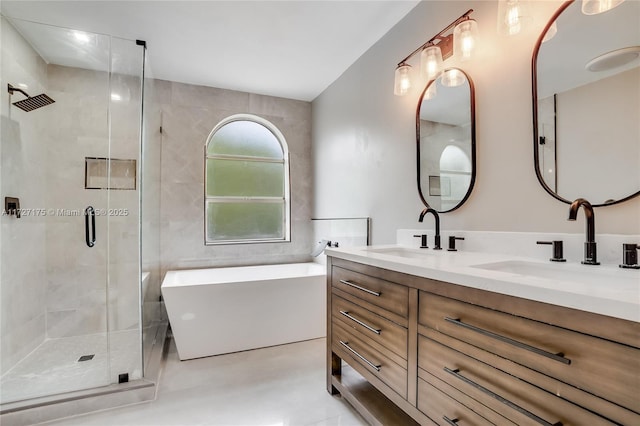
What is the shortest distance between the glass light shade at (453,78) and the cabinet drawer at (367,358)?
1.54 meters

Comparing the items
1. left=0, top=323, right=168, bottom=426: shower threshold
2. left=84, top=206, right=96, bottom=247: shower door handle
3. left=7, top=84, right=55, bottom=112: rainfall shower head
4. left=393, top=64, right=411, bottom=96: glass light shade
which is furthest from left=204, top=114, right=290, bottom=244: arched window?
left=393, top=64, right=411, bottom=96: glass light shade

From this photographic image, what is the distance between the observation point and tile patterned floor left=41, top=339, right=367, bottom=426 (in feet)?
5.69

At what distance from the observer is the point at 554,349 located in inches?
31.5

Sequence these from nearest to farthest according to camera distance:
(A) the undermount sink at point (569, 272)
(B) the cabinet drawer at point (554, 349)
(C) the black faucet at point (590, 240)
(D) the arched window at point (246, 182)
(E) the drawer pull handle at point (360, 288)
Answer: (B) the cabinet drawer at point (554, 349) < (A) the undermount sink at point (569, 272) < (C) the black faucet at point (590, 240) < (E) the drawer pull handle at point (360, 288) < (D) the arched window at point (246, 182)

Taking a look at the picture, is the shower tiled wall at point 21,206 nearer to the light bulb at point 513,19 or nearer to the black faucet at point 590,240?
the light bulb at point 513,19

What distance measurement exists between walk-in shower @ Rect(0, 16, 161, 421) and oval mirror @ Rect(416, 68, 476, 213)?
6.67ft

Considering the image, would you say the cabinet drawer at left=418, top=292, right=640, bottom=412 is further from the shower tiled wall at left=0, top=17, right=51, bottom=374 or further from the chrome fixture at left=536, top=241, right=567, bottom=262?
the shower tiled wall at left=0, top=17, right=51, bottom=374

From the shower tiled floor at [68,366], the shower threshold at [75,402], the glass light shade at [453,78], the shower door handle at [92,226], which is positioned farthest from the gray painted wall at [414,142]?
the shower door handle at [92,226]

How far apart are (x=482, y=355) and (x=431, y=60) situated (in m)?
1.64

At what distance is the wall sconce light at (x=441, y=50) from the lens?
1646mm

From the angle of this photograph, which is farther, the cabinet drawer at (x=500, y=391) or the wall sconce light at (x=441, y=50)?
the wall sconce light at (x=441, y=50)

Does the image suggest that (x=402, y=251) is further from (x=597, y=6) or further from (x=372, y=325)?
(x=597, y=6)

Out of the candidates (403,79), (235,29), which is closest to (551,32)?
(403,79)

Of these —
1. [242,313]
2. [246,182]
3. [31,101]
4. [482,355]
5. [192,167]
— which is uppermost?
[31,101]
